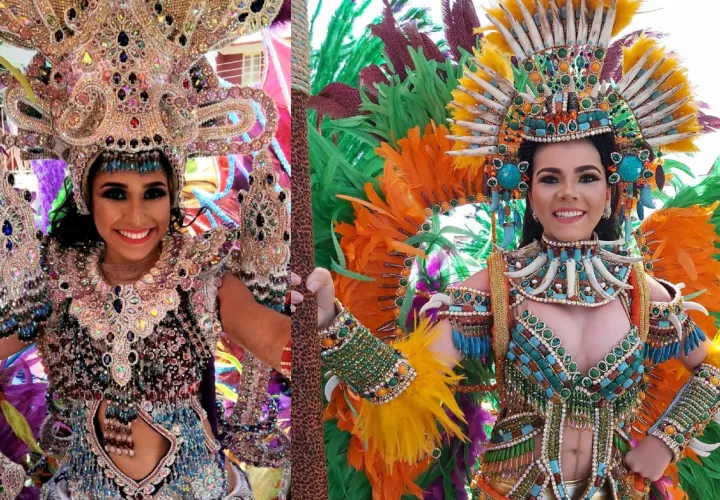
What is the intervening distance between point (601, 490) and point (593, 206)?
2.00 ft

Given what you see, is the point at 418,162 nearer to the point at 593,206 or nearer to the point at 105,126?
the point at 593,206

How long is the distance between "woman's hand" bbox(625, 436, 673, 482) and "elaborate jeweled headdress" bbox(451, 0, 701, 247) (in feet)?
1.57

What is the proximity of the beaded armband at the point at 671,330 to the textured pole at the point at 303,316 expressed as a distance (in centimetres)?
76

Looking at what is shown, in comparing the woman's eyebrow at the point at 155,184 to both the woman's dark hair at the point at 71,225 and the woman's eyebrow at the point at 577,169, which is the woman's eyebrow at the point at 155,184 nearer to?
the woman's dark hair at the point at 71,225

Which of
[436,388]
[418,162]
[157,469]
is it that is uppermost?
[418,162]

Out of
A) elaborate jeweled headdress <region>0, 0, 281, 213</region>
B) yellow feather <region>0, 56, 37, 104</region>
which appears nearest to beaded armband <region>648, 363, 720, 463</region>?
elaborate jeweled headdress <region>0, 0, 281, 213</region>

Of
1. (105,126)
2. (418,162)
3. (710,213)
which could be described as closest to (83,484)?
(105,126)

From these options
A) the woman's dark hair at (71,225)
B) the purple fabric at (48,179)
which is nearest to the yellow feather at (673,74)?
the woman's dark hair at (71,225)

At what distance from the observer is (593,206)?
1.65m

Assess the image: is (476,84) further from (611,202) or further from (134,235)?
(134,235)

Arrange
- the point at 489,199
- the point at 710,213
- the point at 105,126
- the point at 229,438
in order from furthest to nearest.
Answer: the point at 710,213, the point at 489,199, the point at 229,438, the point at 105,126

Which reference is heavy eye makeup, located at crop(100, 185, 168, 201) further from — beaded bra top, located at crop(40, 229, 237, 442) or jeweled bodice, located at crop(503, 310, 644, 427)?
jeweled bodice, located at crop(503, 310, 644, 427)

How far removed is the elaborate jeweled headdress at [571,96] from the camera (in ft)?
5.36

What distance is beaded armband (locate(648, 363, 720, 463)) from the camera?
5.67 feet
